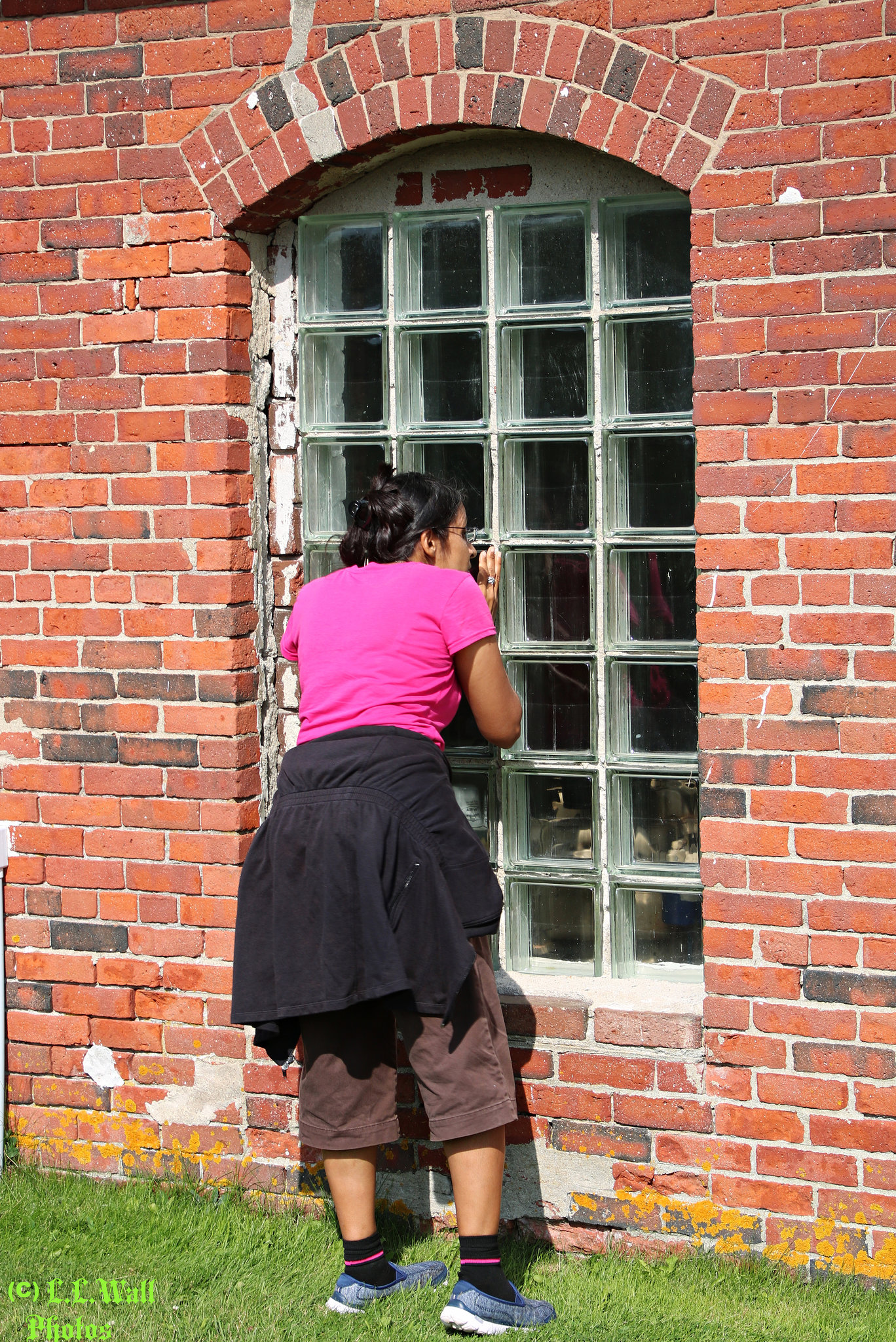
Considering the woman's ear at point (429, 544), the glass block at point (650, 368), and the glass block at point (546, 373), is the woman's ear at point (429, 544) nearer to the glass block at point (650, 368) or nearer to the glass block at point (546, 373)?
the glass block at point (546, 373)

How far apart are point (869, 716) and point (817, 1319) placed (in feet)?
4.72

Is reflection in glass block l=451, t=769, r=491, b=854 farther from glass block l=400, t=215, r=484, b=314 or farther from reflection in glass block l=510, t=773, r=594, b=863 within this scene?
glass block l=400, t=215, r=484, b=314

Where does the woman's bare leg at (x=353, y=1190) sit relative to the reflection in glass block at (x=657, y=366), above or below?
below

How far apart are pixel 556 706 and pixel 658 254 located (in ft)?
4.16

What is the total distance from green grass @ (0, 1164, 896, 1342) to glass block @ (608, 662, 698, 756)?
1.35 metres

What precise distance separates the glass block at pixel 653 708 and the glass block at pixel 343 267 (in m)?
1.30

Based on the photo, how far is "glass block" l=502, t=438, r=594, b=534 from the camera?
12.1ft

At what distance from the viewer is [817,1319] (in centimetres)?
313

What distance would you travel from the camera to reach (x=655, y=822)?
3684 mm

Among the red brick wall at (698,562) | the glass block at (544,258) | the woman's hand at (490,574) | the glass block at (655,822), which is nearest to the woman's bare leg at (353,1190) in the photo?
the red brick wall at (698,562)

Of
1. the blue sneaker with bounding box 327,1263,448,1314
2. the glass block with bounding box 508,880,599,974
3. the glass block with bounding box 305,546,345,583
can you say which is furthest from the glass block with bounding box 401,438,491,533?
the blue sneaker with bounding box 327,1263,448,1314

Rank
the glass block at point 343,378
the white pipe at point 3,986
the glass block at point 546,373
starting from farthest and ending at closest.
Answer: the white pipe at point 3,986, the glass block at point 343,378, the glass block at point 546,373

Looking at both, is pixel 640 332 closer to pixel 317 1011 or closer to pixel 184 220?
pixel 184 220

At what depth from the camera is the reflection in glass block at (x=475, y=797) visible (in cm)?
385
